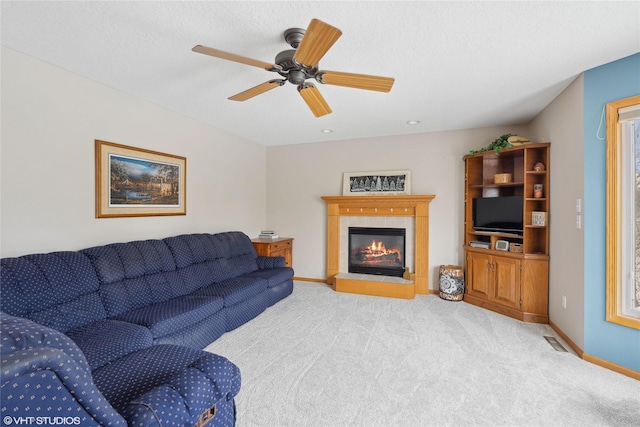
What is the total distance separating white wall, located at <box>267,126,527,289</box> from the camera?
443 centimetres

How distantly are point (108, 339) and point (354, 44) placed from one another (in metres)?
2.62

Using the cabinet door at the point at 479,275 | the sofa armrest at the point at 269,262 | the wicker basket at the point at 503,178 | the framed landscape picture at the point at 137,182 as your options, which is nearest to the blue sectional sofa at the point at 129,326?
the sofa armrest at the point at 269,262

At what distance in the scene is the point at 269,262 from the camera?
14.2 feet

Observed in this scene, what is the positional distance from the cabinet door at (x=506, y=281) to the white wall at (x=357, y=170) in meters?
0.76

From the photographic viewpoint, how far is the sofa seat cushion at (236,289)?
9.98 feet

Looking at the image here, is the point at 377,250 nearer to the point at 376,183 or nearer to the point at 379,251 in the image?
the point at 379,251

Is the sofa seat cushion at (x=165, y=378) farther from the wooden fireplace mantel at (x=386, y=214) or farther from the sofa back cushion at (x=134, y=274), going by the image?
the wooden fireplace mantel at (x=386, y=214)

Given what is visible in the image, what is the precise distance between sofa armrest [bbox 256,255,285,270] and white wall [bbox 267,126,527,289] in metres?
1.02

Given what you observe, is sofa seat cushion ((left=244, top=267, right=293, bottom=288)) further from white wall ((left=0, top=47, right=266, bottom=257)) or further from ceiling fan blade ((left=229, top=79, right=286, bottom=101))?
ceiling fan blade ((left=229, top=79, right=286, bottom=101))

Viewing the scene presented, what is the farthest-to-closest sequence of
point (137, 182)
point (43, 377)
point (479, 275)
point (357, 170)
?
point (357, 170), point (479, 275), point (137, 182), point (43, 377)

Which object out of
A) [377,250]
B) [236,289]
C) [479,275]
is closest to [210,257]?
[236,289]

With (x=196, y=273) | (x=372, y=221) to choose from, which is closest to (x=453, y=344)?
(x=372, y=221)

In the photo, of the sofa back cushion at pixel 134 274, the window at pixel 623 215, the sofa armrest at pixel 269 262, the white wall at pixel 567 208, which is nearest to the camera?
the window at pixel 623 215

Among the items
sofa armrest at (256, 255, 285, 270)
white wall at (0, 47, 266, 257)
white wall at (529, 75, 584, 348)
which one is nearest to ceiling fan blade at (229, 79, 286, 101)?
white wall at (0, 47, 266, 257)
